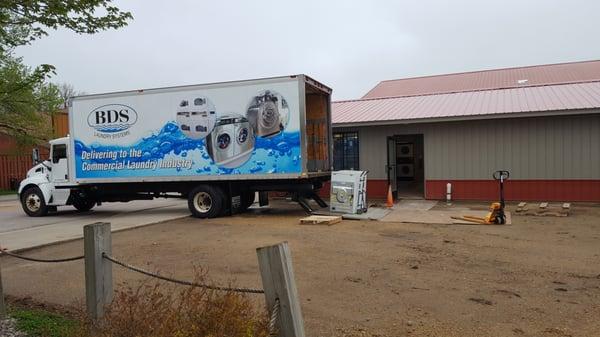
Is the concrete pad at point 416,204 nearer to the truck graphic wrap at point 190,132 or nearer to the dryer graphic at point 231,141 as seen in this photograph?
the truck graphic wrap at point 190,132

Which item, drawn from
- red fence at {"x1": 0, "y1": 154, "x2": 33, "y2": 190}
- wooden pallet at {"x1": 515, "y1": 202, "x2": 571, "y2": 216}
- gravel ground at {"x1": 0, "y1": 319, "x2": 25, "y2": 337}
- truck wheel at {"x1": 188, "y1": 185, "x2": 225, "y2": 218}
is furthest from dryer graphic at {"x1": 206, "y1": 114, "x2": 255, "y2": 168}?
red fence at {"x1": 0, "y1": 154, "x2": 33, "y2": 190}

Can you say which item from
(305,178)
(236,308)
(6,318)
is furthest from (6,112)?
(236,308)

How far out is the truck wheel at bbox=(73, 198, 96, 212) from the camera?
633 inches

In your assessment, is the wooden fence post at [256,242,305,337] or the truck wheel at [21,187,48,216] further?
the truck wheel at [21,187,48,216]

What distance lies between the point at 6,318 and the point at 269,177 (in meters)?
8.20

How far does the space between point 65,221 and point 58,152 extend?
102 inches

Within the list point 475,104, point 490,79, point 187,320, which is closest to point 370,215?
point 475,104

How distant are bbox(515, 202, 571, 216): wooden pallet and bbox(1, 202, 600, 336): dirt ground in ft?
1.82

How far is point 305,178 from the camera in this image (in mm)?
12633

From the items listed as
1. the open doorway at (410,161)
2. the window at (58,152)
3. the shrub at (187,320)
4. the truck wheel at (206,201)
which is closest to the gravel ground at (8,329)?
the shrub at (187,320)

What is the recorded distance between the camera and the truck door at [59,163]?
1546 cm

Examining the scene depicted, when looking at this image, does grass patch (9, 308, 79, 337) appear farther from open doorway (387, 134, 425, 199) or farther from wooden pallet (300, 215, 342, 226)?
open doorway (387, 134, 425, 199)

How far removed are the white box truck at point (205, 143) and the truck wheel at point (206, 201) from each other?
28 millimetres

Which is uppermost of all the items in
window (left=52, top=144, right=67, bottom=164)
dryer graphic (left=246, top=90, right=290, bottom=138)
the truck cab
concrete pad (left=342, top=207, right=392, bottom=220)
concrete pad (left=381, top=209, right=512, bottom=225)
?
dryer graphic (left=246, top=90, right=290, bottom=138)
